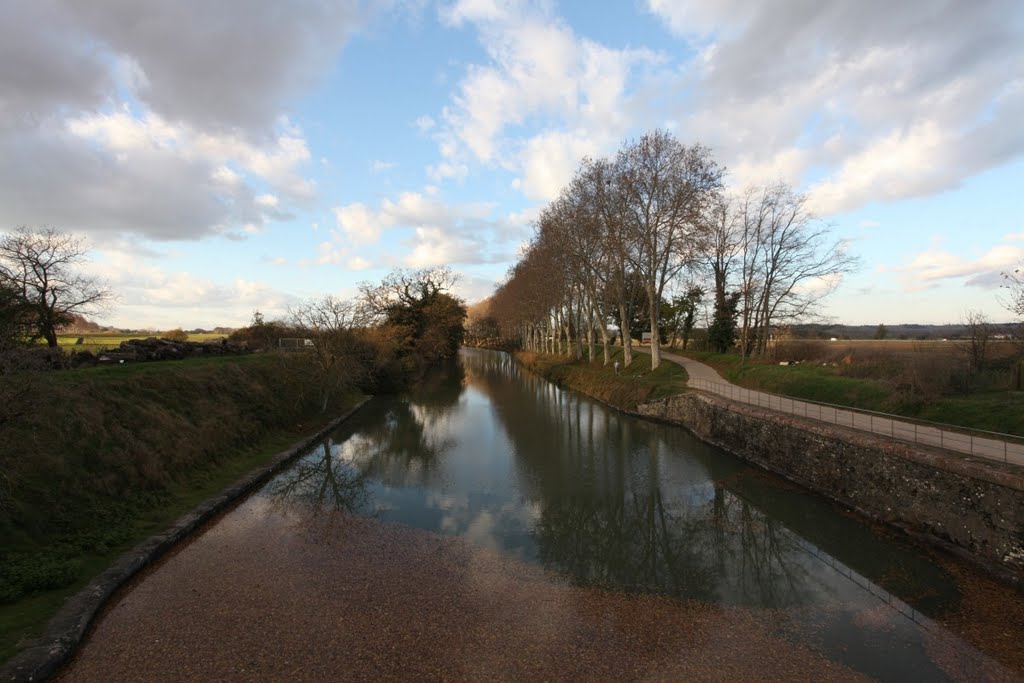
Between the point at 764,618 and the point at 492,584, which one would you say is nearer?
the point at 764,618

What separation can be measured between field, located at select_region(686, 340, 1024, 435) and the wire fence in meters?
1.06

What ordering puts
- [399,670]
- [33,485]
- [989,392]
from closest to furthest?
[399,670], [33,485], [989,392]

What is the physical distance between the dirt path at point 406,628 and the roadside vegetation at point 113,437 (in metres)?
1.29

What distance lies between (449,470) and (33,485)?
35.3 ft

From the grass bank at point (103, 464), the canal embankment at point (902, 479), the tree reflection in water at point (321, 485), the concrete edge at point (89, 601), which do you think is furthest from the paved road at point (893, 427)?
the grass bank at point (103, 464)

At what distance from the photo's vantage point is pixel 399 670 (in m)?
6.66

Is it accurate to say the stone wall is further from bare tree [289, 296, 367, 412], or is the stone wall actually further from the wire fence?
bare tree [289, 296, 367, 412]

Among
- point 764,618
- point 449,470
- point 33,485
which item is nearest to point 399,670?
point 764,618

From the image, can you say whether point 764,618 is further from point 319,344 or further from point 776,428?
point 319,344

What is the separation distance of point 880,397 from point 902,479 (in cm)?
742

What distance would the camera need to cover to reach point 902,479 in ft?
Result: 38.8

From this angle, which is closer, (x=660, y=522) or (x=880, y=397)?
(x=660, y=522)

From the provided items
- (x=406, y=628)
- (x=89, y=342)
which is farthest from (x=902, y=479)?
(x=89, y=342)

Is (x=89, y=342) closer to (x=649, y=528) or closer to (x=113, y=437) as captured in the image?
(x=113, y=437)
